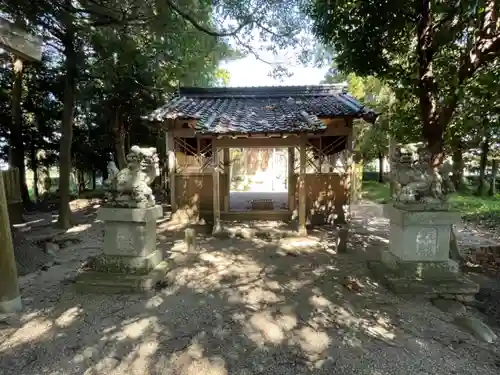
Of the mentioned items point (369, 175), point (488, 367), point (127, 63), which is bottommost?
point (488, 367)

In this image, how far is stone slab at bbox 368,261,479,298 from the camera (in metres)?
4.33

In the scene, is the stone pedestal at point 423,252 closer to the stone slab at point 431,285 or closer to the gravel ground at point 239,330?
the stone slab at point 431,285

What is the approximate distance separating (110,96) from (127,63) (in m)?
3.62

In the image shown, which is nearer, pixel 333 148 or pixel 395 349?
pixel 395 349

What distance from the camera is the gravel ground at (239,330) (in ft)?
9.84

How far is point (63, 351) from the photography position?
3.19 metres

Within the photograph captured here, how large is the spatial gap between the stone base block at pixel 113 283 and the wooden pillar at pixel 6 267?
0.82 meters

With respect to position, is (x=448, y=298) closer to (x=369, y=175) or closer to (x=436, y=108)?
(x=436, y=108)

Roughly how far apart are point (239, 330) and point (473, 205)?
42.4 ft

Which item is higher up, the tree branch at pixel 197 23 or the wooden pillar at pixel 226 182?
the tree branch at pixel 197 23

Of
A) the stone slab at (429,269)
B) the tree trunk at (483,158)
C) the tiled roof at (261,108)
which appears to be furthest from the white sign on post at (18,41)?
the tree trunk at (483,158)

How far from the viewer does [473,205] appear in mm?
12523

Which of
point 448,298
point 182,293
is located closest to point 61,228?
point 182,293

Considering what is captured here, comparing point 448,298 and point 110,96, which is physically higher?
point 110,96
